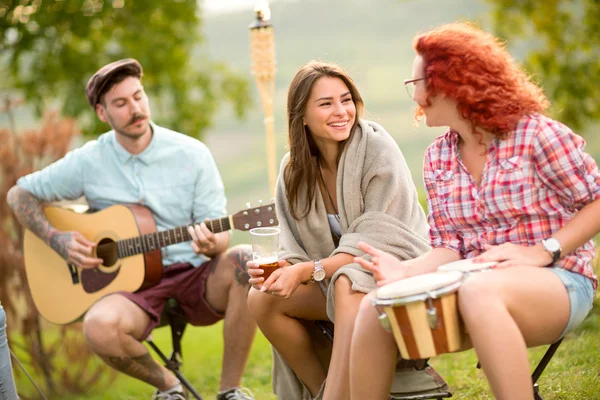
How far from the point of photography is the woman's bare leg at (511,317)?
2.41 m

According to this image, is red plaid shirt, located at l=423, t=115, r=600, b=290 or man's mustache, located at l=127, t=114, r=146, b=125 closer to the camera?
red plaid shirt, located at l=423, t=115, r=600, b=290

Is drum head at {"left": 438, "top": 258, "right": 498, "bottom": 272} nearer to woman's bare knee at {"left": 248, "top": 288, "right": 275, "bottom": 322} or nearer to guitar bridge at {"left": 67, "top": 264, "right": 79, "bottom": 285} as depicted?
woman's bare knee at {"left": 248, "top": 288, "right": 275, "bottom": 322}

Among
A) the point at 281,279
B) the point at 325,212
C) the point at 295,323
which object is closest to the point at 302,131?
the point at 325,212

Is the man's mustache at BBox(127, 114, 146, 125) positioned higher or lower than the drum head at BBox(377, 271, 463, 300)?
higher

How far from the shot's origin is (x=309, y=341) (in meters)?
3.51

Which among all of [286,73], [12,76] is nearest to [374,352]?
[12,76]

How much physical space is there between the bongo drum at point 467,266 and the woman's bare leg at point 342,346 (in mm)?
471

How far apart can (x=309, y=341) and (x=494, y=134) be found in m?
1.27

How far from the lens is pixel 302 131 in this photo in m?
3.62

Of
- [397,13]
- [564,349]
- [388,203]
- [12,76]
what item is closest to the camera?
[388,203]

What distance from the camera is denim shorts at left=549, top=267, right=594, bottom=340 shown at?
8.64 ft

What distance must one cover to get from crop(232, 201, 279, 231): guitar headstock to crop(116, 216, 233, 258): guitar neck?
66 mm

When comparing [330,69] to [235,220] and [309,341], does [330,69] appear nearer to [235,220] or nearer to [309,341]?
[235,220]

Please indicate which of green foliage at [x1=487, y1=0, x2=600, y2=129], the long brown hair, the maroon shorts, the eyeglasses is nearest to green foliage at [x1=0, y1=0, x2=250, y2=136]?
green foliage at [x1=487, y1=0, x2=600, y2=129]
